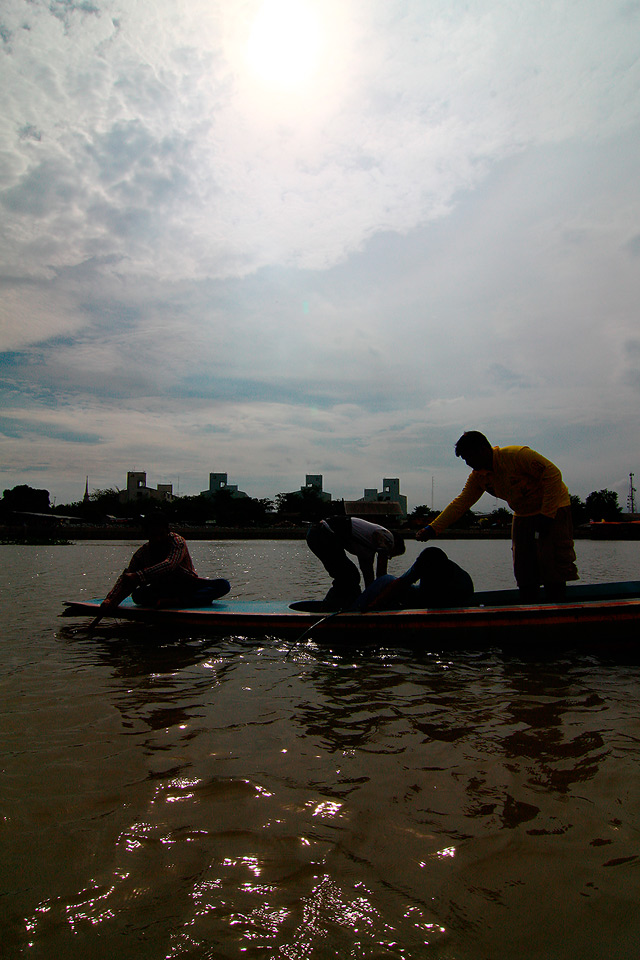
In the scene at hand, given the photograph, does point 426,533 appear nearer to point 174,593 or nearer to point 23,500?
point 174,593

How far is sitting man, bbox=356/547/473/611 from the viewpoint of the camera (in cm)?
561

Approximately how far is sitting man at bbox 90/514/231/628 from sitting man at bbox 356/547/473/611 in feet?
7.05

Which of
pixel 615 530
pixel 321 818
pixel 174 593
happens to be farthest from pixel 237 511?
pixel 321 818

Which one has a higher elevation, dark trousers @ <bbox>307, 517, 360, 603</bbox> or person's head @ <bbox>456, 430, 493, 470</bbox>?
person's head @ <bbox>456, 430, 493, 470</bbox>

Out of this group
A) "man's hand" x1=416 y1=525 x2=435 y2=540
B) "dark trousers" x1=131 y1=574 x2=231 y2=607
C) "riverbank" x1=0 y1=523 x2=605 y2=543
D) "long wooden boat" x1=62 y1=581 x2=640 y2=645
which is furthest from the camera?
"riverbank" x1=0 y1=523 x2=605 y2=543

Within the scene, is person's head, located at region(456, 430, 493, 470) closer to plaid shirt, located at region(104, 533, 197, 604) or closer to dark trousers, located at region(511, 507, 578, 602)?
dark trousers, located at region(511, 507, 578, 602)

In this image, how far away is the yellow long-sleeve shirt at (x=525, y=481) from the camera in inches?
217

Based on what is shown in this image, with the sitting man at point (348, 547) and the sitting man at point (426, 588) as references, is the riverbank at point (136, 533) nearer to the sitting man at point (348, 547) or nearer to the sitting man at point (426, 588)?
the sitting man at point (348, 547)

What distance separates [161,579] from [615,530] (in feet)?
243

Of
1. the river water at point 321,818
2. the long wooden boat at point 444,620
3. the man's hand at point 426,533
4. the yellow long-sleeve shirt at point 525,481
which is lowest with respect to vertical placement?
the river water at point 321,818

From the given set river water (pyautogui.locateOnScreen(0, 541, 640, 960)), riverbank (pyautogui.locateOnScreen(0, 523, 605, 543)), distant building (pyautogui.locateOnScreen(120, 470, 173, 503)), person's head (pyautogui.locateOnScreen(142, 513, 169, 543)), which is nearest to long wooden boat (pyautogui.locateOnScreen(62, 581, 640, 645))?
river water (pyautogui.locateOnScreen(0, 541, 640, 960))

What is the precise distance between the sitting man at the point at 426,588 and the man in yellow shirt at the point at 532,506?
73 cm

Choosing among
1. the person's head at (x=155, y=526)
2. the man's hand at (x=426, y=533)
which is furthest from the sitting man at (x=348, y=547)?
the person's head at (x=155, y=526)

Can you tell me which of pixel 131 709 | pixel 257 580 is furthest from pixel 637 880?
pixel 257 580
